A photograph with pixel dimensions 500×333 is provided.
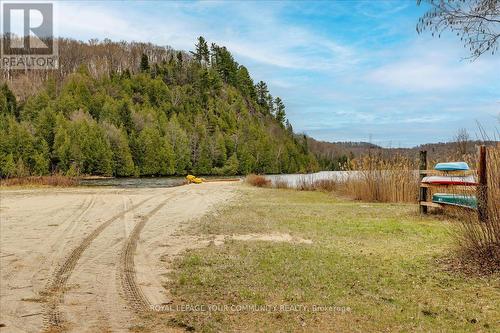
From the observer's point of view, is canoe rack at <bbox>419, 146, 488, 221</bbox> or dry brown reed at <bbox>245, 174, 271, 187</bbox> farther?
dry brown reed at <bbox>245, 174, 271, 187</bbox>

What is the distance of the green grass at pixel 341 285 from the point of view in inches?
198

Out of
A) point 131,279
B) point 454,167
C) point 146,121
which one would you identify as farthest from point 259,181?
point 146,121

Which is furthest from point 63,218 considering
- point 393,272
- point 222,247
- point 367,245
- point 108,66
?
point 108,66

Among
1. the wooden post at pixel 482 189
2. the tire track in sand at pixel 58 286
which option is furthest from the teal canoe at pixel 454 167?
the tire track in sand at pixel 58 286

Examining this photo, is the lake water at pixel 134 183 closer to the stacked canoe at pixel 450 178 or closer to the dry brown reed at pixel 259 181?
the dry brown reed at pixel 259 181

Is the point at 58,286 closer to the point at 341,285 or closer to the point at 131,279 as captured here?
the point at 131,279

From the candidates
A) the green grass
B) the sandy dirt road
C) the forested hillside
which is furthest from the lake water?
the green grass

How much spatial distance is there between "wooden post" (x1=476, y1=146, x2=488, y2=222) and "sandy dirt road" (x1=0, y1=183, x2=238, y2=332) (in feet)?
17.0

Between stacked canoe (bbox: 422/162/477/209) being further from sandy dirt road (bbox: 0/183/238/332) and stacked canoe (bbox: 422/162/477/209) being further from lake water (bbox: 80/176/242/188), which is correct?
lake water (bbox: 80/176/242/188)

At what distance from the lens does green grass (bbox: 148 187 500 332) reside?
5035mm

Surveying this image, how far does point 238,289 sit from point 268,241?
379cm

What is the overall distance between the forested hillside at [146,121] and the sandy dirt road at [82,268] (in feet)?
96.3

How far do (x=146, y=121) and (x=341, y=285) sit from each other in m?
88.5

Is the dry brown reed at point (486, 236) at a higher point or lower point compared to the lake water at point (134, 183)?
higher
